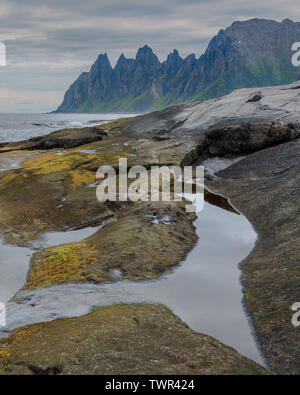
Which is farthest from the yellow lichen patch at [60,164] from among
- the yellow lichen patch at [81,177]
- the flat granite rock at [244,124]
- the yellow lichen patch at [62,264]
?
the yellow lichen patch at [62,264]

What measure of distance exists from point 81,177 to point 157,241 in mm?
18632

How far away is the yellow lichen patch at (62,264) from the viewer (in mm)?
16656

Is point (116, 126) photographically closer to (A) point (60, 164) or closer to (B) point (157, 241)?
(A) point (60, 164)

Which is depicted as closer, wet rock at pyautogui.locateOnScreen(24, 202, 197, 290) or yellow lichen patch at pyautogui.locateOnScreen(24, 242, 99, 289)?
yellow lichen patch at pyautogui.locateOnScreen(24, 242, 99, 289)

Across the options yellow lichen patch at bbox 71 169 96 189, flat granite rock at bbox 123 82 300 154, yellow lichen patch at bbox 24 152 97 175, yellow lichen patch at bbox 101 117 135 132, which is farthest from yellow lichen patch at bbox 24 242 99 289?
yellow lichen patch at bbox 101 117 135 132

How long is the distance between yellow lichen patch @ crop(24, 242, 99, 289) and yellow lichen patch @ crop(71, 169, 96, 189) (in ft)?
49.1

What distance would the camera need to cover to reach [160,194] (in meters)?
29.7

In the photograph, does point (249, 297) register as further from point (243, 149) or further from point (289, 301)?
point (243, 149)

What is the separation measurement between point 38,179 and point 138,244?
1972cm

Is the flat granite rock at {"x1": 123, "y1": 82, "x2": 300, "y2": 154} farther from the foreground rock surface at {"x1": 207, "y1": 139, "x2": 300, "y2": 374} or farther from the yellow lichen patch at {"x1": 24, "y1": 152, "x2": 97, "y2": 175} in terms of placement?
the yellow lichen patch at {"x1": 24, "y1": 152, "x2": 97, "y2": 175}

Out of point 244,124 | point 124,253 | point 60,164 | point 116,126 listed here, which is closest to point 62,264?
point 124,253

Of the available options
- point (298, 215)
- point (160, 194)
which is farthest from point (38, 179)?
point (298, 215)

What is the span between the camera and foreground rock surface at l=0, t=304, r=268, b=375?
31.5ft

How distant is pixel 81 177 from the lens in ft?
120
